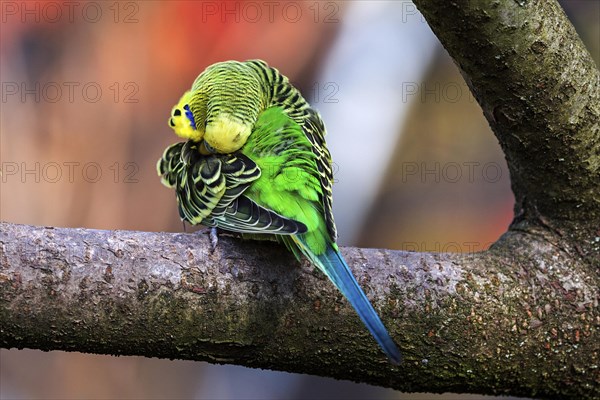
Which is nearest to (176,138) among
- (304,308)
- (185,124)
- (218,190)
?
(185,124)

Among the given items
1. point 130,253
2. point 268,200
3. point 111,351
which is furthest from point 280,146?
Result: point 111,351

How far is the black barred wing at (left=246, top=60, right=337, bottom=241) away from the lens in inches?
72.4

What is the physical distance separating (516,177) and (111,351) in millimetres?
1075

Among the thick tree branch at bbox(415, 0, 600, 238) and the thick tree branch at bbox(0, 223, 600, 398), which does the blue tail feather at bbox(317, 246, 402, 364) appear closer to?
the thick tree branch at bbox(0, 223, 600, 398)

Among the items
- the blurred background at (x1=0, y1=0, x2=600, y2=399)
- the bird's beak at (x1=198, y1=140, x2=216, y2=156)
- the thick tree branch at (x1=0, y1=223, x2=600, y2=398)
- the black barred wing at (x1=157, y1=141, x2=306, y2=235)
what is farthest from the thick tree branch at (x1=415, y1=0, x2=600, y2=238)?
the blurred background at (x1=0, y1=0, x2=600, y2=399)

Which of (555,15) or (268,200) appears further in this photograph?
(268,200)

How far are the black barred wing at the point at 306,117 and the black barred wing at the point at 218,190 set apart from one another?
0.49 ft

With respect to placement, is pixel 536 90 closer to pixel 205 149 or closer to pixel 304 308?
Answer: pixel 304 308

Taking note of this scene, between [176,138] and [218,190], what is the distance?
200 centimetres

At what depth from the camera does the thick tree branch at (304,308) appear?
59.4 inches

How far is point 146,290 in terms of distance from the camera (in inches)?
60.9

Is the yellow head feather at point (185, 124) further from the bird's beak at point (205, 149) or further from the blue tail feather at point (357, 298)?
the blue tail feather at point (357, 298)

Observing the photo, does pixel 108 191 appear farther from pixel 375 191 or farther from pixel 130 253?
pixel 130 253

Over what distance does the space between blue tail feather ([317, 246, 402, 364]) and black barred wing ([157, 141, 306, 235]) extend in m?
0.11
